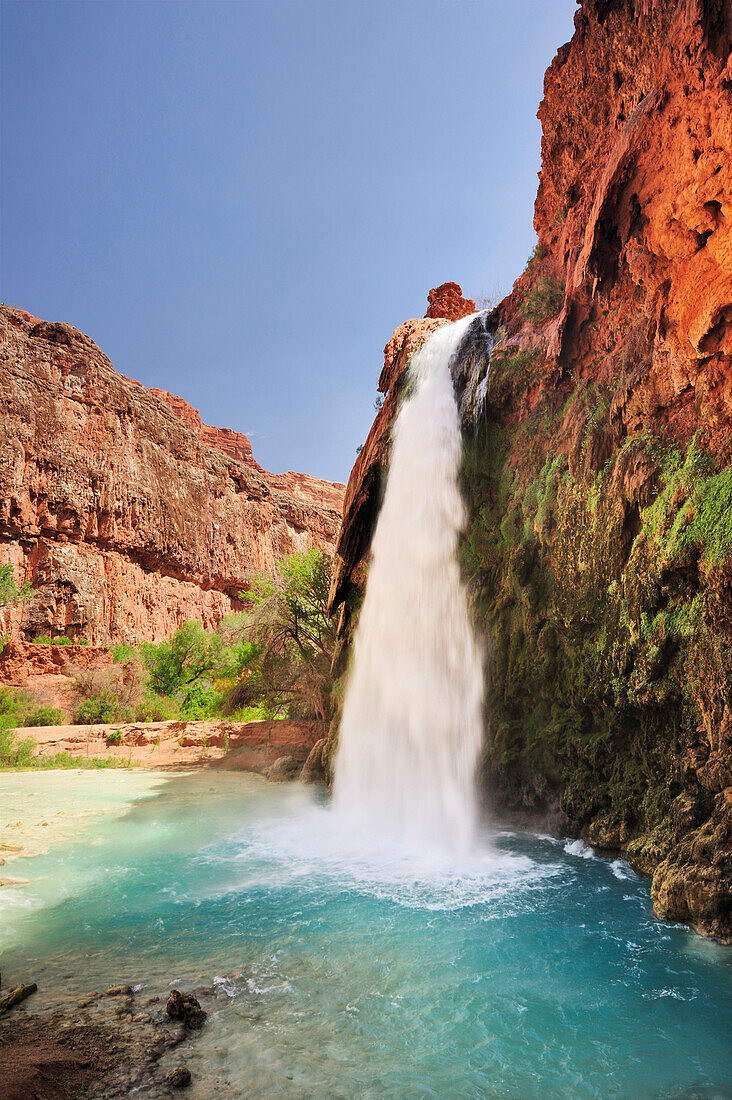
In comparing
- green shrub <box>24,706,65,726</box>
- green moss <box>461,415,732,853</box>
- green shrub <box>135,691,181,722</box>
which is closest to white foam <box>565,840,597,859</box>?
green moss <box>461,415,732,853</box>

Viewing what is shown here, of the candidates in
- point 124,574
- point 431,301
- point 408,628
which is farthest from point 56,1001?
point 124,574

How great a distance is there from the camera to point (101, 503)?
40219 millimetres

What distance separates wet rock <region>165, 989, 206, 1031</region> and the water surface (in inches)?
4.7

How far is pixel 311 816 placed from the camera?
36.6 feet

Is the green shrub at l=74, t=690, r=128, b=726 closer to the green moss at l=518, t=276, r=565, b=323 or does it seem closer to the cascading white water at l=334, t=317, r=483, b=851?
the cascading white water at l=334, t=317, r=483, b=851

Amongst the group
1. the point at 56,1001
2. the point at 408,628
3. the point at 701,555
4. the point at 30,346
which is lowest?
the point at 56,1001

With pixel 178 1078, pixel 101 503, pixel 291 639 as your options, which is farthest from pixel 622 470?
pixel 101 503

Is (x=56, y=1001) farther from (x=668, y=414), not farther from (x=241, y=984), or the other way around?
(x=668, y=414)

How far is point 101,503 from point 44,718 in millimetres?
20872

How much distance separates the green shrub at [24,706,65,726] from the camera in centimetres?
2244

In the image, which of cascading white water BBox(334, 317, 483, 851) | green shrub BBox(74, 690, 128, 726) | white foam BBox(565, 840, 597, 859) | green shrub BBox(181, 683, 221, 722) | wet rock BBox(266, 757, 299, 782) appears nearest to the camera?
white foam BBox(565, 840, 597, 859)

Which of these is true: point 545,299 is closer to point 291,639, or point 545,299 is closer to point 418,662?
point 418,662

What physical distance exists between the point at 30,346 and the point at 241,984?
1709 inches

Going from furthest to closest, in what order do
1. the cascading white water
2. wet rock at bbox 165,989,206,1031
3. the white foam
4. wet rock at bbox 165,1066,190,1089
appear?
1. the cascading white water
2. the white foam
3. wet rock at bbox 165,989,206,1031
4. wet rock at bbox 165,1066,190,1089
